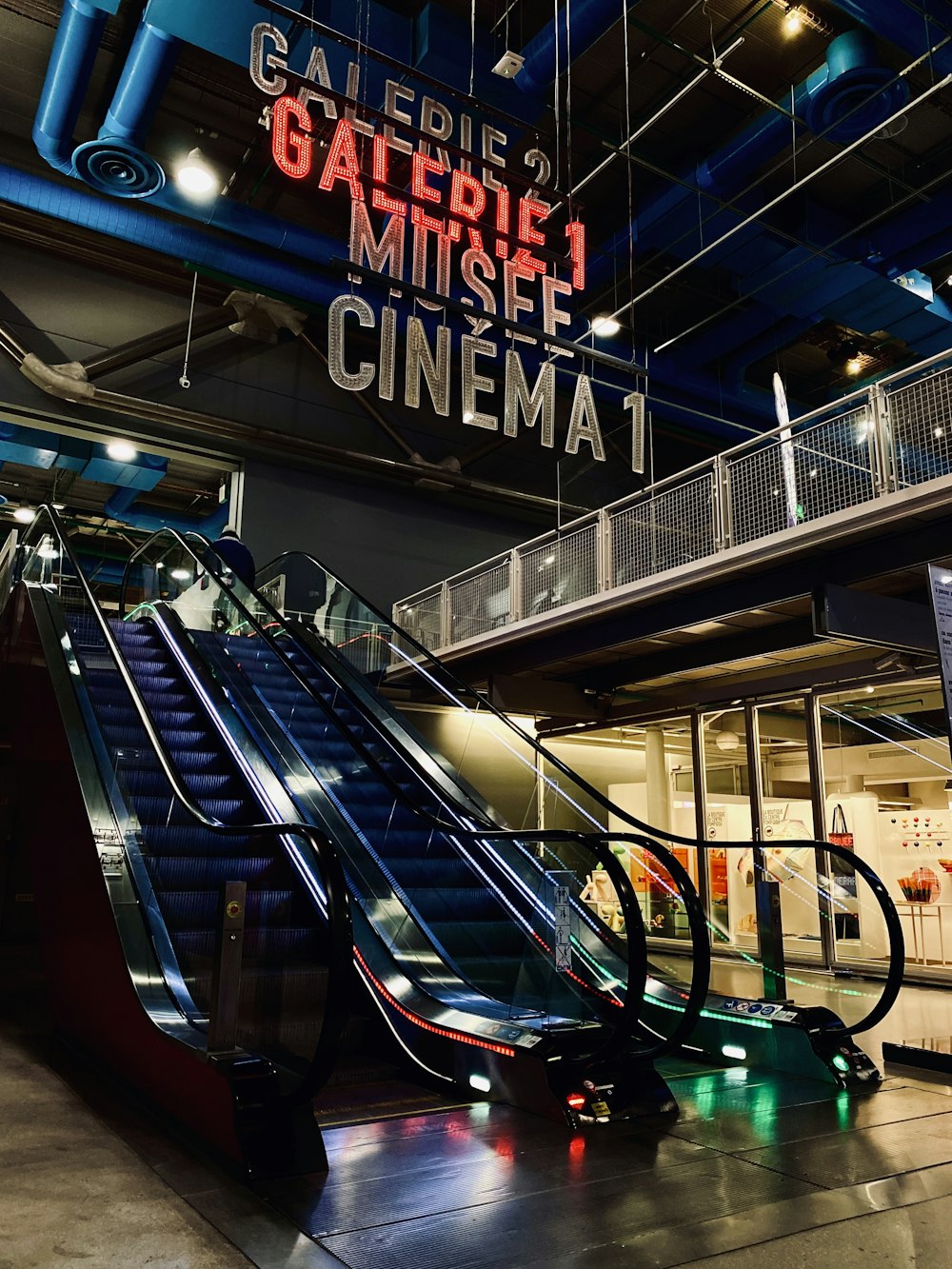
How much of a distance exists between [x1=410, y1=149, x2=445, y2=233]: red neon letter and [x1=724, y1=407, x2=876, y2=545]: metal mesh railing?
3.83m

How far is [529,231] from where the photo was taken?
32.3 ft

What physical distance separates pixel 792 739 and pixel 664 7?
9.05 m

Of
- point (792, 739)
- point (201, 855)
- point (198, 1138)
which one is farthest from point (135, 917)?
point (792, 739)

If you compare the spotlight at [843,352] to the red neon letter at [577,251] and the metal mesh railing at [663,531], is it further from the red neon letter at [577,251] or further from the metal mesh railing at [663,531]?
the red neon letter at [577,251]

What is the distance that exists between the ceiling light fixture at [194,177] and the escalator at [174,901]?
528 centimetres

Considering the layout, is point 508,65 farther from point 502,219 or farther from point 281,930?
point 281,930

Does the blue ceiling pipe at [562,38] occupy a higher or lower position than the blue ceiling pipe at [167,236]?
→ lower

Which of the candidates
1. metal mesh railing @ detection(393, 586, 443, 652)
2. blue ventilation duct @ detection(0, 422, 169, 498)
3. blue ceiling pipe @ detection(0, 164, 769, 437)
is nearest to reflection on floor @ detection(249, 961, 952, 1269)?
metal mesh railing @ detection(393, 586, 443, 652)

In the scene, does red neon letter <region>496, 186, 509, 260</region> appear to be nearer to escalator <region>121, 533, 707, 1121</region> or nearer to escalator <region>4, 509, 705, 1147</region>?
escalator <region>121, 533, 707, 1121</region>

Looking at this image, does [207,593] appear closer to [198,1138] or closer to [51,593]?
[51,593]

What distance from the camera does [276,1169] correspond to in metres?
3.70

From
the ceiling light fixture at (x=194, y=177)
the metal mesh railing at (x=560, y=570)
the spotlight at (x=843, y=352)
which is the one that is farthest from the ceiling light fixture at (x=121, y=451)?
the spotlight at (x=843, y=352)

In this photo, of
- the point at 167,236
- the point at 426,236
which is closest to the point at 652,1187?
the point at 426,236

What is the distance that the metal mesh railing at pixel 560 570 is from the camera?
11.4 metres
